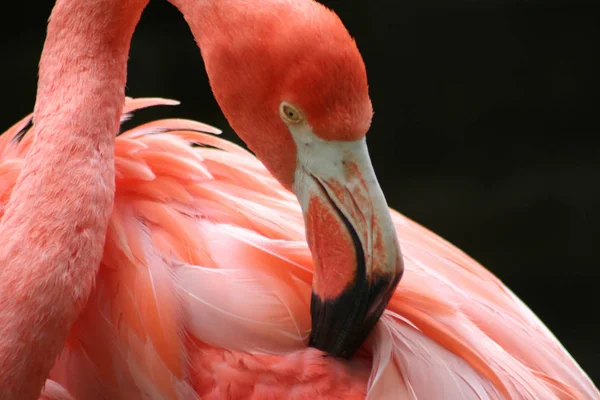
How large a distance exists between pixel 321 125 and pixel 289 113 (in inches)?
3.0

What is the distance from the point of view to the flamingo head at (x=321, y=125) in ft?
5.80

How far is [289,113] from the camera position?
6.00 feet

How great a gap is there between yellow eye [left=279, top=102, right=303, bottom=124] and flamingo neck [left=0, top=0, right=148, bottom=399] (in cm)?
48

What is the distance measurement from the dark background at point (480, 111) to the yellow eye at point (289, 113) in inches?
117

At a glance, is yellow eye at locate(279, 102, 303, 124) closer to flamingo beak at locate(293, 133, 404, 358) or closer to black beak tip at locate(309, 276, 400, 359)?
flamingo beak at locate(293, 133, 404, 358)

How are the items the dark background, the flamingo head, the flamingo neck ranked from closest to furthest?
the flamingo head < the flamingo neck < the dark background

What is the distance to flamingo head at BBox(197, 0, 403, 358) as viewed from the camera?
69.6 inches

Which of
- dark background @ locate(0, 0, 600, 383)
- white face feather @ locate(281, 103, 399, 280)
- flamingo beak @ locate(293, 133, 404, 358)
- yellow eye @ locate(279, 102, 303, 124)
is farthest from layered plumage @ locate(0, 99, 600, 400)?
dark background @ locate(0, 0, 600, 383)

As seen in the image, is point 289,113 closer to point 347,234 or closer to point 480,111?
point 347,234

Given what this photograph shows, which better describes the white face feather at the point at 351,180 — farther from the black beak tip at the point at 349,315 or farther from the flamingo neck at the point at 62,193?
the flamingo neck at the point at 62,193

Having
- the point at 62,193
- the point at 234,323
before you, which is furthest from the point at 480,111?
the point at 62,193

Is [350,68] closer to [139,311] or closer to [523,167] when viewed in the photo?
[139,311]

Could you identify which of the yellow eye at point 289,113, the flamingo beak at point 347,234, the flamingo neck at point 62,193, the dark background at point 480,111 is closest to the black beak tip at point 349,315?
the flamingo beak at point 347,234

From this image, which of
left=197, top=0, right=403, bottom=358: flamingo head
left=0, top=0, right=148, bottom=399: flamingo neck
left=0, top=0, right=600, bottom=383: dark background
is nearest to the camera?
left=197, top=0, right=403, bottom=358: flamingo head
